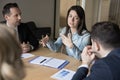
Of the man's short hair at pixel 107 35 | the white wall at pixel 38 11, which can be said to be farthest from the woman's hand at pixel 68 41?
the white wall at pixel 38 11

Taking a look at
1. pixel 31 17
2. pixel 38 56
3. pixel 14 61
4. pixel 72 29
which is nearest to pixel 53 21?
pixel 31 17

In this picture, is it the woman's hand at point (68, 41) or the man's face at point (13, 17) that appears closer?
the woman's hand at point (68, 41)

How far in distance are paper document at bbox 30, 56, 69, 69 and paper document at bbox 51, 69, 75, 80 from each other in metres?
0.10

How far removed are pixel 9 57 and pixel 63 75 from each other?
1.12 meters

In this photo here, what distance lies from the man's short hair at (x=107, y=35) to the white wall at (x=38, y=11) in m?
2.90

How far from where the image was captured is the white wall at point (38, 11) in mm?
4277

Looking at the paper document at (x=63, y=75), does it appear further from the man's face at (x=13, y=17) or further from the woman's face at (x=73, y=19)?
the man's face at (x=13, y=17)

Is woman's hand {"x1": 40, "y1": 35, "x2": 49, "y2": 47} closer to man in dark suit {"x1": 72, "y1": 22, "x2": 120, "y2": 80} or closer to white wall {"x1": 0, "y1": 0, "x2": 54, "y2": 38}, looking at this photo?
man in dark suit {"x1": 72, "y1": 22, "x2": 120, "y2": 80}

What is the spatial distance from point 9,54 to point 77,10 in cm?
188

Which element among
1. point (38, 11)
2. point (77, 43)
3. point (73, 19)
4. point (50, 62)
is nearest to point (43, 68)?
point (50, 62)

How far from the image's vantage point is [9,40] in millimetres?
636

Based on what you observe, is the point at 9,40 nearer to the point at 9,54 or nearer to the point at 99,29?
the point at 9,54

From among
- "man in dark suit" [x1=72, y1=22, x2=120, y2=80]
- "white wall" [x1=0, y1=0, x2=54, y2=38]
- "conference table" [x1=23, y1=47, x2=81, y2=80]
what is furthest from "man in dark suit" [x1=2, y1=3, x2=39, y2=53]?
"white wall" [x1=0, y1=0, x2=54, y2=38]

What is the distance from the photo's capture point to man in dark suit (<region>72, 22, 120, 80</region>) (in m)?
1.21
